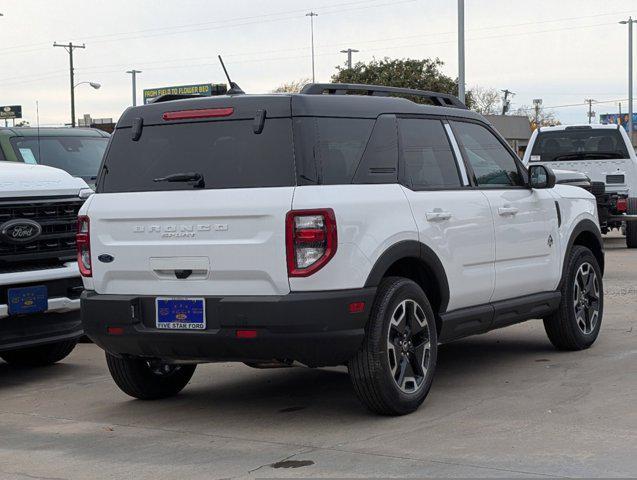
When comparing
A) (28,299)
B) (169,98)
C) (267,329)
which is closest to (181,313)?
(267,329)

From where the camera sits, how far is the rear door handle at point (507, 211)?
7741 millimetres

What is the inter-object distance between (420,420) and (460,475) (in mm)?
1284

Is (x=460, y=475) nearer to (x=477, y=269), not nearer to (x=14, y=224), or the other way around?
(x=477, y=269)

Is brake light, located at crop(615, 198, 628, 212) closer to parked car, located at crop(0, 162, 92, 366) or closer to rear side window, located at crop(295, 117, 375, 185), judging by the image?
parked car, located at crop(0, 162, 92, 366)

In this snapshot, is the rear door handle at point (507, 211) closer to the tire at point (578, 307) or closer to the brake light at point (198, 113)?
the tire at point (578, 307)

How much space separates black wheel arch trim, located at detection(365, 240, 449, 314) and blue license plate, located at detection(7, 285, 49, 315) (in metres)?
2.86

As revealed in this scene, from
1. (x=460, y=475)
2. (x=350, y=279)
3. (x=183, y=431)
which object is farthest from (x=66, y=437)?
(x=460, y=475)

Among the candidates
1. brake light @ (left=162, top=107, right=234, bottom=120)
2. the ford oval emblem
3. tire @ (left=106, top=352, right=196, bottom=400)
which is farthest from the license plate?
the ford oval emblem

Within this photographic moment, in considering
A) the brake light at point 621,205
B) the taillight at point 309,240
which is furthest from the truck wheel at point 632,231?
the taillight at point 309,240

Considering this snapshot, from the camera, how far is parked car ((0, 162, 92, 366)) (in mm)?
8047

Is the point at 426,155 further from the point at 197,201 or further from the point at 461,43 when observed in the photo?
the point at 461,43

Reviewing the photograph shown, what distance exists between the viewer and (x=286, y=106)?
21.2 ft

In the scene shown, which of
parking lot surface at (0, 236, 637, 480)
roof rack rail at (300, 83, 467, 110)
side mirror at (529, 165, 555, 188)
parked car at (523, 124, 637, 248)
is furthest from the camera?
parked car at (523, 124, 637, 248)

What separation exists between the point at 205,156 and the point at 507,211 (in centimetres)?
233
